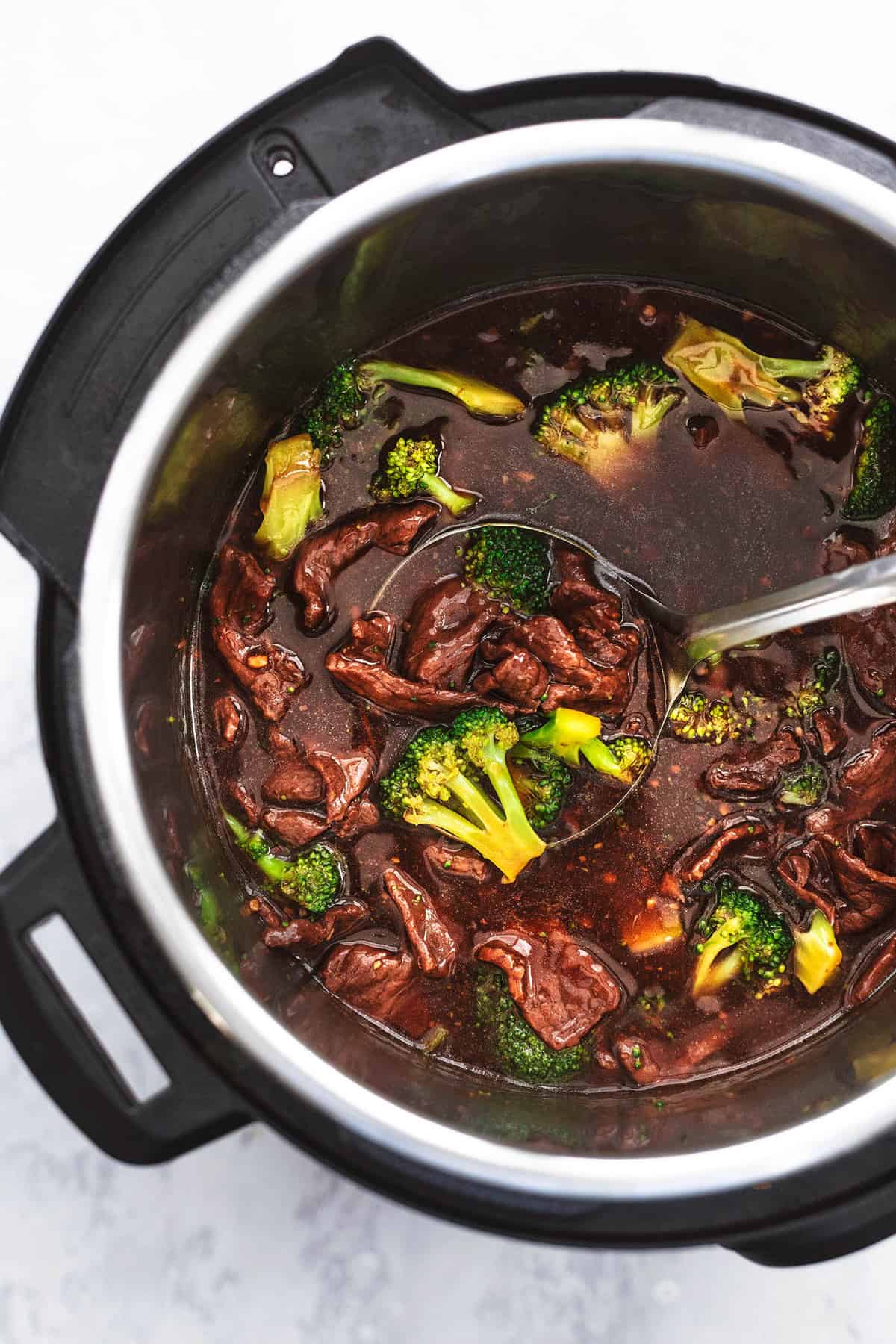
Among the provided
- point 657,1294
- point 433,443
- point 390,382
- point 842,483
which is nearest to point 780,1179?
point 657,1294

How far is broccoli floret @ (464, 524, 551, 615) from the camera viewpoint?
2.88 meters

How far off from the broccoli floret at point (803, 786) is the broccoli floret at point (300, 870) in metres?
1.20

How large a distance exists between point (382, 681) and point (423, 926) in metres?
0.66

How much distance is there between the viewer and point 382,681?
281 cm

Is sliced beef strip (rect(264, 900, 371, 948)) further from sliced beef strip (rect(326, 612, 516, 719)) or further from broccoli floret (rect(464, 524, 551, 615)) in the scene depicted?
broccoli floret (rect(464, 524, 551, 615))

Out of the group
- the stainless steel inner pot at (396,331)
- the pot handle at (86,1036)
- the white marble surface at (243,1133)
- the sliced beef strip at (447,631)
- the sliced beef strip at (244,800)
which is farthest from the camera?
the white marble surface at (243,1133)

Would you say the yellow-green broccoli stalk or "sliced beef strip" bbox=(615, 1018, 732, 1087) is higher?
the yellow-green broccoli stalk

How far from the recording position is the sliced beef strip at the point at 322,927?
9.38 ft

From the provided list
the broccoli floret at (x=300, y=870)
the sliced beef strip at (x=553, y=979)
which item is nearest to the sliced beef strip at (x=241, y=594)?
the broccoli floret at (x=300, y=870)

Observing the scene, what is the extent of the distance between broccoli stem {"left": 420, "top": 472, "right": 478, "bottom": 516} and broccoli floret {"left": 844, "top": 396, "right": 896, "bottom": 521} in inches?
39.5

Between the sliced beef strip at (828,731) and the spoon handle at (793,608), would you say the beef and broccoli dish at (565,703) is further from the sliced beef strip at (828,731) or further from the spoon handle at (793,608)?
the spoon handle at (793,608)

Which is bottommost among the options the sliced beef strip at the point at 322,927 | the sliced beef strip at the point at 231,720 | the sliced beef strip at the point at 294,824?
the sliced beef strip at the point at 322,927

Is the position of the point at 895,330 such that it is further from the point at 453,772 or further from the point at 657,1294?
the point at 657,1294

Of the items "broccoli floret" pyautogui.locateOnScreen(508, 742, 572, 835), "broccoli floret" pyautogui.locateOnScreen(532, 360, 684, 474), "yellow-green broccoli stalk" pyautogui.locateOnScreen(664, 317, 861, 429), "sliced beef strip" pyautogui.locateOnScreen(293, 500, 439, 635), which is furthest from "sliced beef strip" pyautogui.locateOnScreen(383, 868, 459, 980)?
"yellow-green broccoli stalk" pyautogui.locateOnScreen(664, 317, 861, 429)
